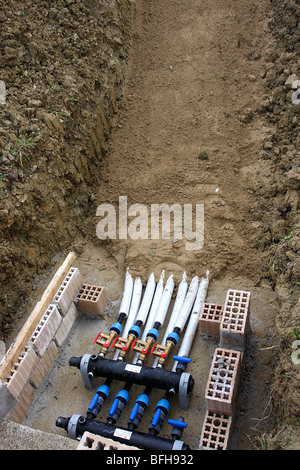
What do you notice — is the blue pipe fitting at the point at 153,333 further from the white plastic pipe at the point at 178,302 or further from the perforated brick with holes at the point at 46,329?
the perforated brick with holes at the point at 46,329

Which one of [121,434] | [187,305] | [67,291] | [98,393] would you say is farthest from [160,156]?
[121,434]

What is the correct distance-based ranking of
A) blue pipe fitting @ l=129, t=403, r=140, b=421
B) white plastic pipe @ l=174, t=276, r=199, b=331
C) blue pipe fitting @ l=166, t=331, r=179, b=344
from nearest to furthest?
blue pipe fitting @ l=129, t=403, r=140, b=421, blue pipe fitting @ l=166, t=331, r=179, b=344, white plastic pipe @ l=174, t=276, r=199, b=331

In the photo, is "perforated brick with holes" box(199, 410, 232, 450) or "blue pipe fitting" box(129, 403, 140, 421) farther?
"blue pipe fitting" box(129, 403, 140, 421)

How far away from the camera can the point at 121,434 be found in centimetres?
468

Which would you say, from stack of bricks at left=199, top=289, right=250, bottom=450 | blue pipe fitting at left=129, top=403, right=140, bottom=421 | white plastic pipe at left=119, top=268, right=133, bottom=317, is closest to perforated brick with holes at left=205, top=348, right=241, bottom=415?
stack of bricks at left=199, top=289, right=250, bottom=450

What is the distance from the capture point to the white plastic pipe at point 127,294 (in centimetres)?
603

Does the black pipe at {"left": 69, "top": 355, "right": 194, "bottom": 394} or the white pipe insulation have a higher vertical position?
the white pipe insulation

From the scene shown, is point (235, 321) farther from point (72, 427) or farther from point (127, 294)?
point (72, 427)

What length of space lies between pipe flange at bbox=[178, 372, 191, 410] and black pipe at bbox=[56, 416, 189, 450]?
51cm

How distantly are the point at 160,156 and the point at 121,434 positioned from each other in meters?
4.71

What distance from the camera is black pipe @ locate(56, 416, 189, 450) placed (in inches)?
178

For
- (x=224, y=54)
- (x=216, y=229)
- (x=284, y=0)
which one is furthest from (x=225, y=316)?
(x=284, y=0)

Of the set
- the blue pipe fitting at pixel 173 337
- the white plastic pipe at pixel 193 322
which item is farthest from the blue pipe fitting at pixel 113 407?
the blue pipe fitting at pixel 173 337

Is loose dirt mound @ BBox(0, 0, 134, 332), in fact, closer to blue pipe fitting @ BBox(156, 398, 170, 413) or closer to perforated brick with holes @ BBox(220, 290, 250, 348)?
blue pipe fitting @ BBox(156, 398, 170, 413)
